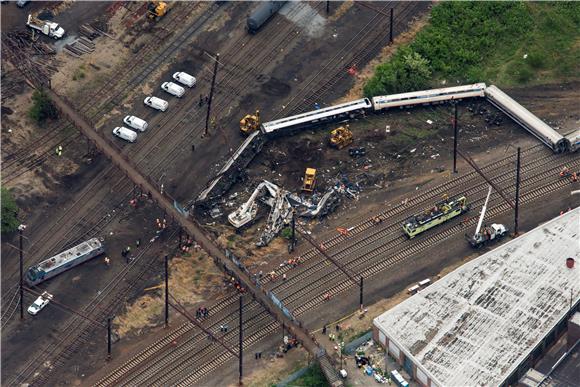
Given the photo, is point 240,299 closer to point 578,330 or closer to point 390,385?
point 390,385

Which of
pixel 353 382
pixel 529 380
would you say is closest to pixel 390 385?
pixel 353 382

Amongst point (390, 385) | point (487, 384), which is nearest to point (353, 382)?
point (390, 385)

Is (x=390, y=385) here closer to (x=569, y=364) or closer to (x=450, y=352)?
(x=450, y=352)

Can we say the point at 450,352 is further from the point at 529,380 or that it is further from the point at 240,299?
the point at 240,299

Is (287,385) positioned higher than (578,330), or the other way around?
(578,330)

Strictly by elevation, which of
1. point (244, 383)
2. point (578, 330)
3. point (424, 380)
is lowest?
point (244, 383)

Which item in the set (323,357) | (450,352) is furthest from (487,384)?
(323,357)

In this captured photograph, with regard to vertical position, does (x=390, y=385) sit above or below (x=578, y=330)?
below
